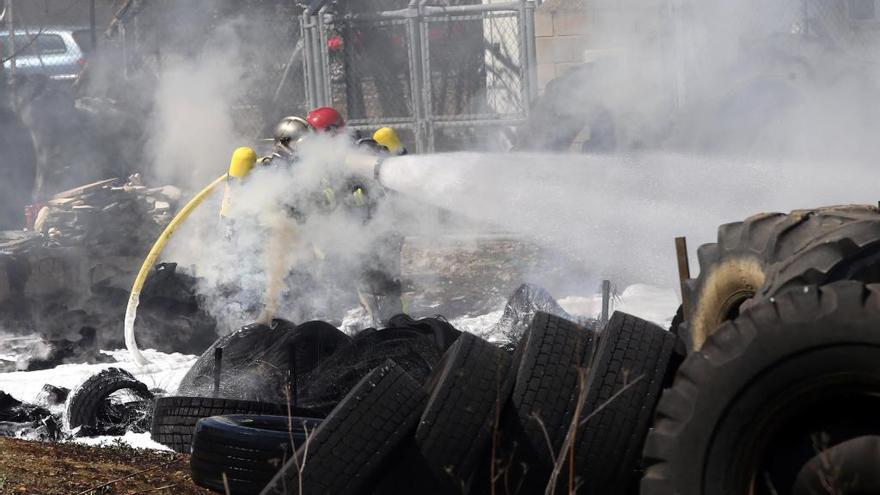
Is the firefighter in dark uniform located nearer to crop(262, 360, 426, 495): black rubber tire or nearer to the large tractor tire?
the large tractor tire

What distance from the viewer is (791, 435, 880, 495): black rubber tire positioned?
3660 mm

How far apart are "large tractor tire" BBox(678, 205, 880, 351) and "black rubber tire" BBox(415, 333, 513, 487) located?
0.85 meters

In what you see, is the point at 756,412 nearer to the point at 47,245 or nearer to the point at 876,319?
the point at 876,319

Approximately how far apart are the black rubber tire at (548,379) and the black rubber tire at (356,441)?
16.2 inches

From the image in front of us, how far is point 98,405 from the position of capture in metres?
7.61

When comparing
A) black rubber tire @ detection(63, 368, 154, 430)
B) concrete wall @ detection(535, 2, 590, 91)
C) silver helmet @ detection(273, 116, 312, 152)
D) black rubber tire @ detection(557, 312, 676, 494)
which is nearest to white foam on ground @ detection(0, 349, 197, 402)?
black rubber tire @ detection(63, 368, 154, 430)

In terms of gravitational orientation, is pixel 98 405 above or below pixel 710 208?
below

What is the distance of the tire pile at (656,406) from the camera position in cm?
374

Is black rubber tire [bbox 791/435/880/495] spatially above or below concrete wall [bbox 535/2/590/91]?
below

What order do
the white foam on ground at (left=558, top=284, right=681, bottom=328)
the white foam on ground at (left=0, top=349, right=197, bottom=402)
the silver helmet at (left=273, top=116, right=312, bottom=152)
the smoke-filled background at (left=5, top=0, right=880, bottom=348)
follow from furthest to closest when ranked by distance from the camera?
the white foam on ground at (left=558, top=284, right=681, bottom=328) → the smoke-filled background at (left=5, top=0, right=880, bottom=348) → the silver helmet at (left=273, top=116, right=312, bottom=152) → the white foam on ground at (left=0, top=349, right=197, bottom=402)

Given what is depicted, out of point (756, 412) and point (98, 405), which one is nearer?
point (756, 412)

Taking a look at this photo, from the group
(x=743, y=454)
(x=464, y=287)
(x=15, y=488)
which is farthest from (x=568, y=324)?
(x=464, y=287)

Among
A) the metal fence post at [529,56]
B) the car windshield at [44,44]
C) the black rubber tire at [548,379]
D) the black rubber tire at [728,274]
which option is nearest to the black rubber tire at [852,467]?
the black rubber tire at [548,379]

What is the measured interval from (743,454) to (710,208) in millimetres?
7432
